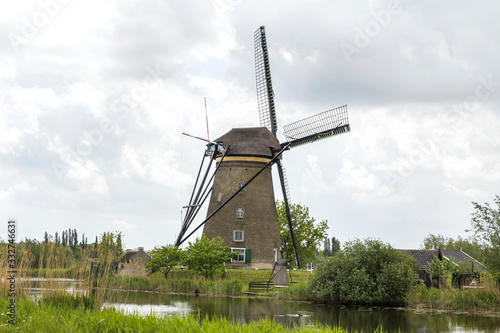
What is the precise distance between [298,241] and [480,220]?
20.2m

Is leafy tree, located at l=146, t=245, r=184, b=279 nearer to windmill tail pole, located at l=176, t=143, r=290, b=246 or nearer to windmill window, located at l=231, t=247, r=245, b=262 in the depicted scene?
windmill tail pole, located at l=176, t=143, r=290, b=246

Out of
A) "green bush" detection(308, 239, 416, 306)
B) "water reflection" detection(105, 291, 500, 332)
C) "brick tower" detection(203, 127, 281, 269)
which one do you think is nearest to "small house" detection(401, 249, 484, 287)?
"green bush" detection(308, 239, 416, 306)

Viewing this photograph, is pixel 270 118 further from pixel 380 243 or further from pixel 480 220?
pixel 480 220

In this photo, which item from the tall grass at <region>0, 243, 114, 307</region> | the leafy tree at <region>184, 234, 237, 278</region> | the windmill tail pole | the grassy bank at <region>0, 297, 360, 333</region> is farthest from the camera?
the windmill tail pole

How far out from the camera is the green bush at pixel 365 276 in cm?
2239

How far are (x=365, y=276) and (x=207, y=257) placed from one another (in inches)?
401

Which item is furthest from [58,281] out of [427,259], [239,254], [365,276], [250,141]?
[427,259]

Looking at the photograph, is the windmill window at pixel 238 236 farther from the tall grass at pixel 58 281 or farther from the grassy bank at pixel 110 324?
the grassy bank at pixel 110 324

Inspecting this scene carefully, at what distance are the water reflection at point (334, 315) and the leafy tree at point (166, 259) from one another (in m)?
7.53

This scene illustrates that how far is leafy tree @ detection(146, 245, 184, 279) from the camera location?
31125 millimetres

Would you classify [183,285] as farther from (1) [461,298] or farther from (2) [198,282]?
(1) [461,298]

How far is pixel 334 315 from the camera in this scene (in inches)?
745

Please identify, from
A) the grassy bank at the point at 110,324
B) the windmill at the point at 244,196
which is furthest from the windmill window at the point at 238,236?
the grassy bank at the point at 110,324

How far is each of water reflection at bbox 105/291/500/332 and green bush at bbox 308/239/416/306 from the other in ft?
2.64
